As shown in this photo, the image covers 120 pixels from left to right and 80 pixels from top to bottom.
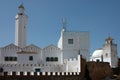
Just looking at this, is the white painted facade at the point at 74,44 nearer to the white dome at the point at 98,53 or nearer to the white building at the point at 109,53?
the white building at the point at 109,53

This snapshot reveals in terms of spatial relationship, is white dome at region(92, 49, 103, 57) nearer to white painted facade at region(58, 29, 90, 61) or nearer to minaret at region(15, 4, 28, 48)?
white painted facade at region(58, 29, 90, 61)

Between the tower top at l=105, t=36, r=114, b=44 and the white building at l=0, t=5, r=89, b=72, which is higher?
the tower top at l=105, t=36, r=114, b=44

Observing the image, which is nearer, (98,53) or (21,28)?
(21,28)

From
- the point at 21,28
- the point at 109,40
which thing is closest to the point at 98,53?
the point at 109,40

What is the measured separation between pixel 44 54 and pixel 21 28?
7.65 metres

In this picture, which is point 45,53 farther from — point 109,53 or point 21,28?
point 109,53

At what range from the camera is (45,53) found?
50406 millimetres

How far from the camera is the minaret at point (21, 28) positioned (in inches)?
2082

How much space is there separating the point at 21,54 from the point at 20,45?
14.4 ft

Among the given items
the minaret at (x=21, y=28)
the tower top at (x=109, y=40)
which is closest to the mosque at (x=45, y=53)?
the minaret at (x=21, y=28)

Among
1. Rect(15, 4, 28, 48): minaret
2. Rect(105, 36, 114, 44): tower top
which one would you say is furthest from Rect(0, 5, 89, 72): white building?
Rect(105, 36, 114, 44): tower top

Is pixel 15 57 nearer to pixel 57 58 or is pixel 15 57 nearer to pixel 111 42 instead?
pixel 57 58

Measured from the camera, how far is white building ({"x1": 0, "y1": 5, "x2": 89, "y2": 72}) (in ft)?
156

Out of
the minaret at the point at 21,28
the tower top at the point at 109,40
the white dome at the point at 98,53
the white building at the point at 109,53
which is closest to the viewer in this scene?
the minaret at the point at 21,28
